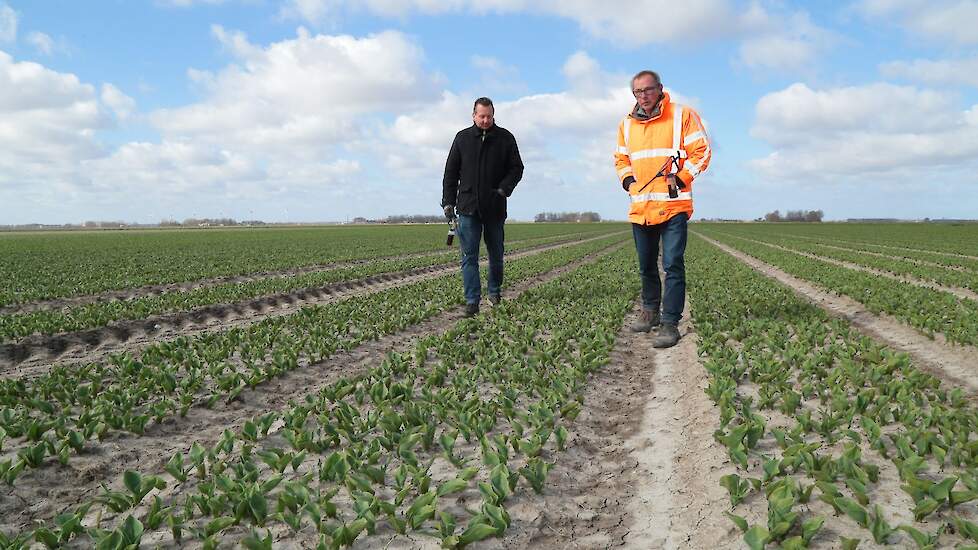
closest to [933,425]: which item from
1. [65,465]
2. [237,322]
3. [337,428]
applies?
[337,428]

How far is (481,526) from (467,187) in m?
6.68

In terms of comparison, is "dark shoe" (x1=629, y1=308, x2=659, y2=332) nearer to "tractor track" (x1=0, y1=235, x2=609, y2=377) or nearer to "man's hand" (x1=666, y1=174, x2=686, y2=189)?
"man's hand" (x1=666, y1=174, x2=686, y2=189)

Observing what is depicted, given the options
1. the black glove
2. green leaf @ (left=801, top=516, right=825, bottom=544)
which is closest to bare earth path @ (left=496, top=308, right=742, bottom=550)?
green leaf @ (left=801, top=516, right=825, bottom=544)

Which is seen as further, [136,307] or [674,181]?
[136,307]

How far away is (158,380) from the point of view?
5.50m

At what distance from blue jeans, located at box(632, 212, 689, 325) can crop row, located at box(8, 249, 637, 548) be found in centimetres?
172

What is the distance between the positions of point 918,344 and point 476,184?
21.1ft

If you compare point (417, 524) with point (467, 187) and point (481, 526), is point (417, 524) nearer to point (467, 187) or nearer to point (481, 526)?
point (481, 526)

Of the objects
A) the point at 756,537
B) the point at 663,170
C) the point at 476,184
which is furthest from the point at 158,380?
the point at 663,170

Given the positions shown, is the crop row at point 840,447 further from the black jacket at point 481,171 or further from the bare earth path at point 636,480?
the black jacket at point 481,171

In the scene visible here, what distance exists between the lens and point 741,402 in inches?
189

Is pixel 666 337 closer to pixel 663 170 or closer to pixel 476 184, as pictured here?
pixel 663 170

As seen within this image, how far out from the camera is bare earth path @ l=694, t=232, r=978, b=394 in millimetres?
5969

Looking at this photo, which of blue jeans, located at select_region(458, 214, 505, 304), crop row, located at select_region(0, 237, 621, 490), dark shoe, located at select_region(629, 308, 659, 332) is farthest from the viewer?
blue jeans, located at select_region(458, 214, 505, 304)
